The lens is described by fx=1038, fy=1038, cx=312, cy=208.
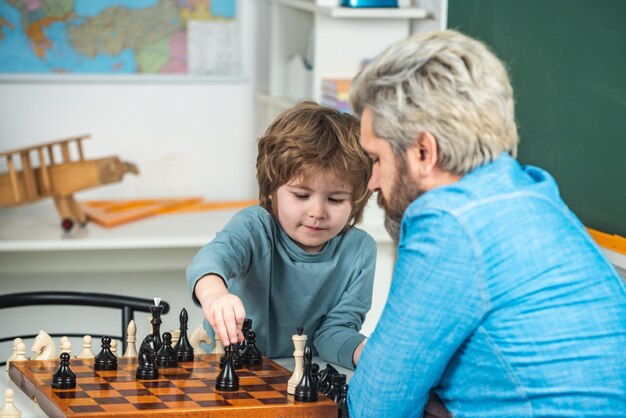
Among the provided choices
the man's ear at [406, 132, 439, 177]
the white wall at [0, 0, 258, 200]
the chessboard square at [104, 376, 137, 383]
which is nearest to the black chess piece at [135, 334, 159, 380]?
the chessboard square at [104, 376, 137, 383]

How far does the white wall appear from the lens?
4.59 metres

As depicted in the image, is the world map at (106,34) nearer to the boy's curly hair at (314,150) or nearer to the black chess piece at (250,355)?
the boy's curly hair at (314,150)

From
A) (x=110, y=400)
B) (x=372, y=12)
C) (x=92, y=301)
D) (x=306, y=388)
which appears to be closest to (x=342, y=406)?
(x=306, y=388)

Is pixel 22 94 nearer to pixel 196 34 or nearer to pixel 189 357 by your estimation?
pixel 196 34

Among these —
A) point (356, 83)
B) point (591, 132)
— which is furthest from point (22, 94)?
point (356, 83)

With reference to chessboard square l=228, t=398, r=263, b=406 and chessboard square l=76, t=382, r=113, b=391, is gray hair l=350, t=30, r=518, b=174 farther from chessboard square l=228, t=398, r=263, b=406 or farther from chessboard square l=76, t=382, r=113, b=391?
chessboard square l=76, t=382, r=113, b=391

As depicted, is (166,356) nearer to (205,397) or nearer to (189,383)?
(189,383)

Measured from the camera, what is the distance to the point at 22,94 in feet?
15.0

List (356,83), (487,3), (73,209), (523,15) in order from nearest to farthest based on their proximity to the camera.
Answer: (356,83) → (523,15) → (487,3) → (73,209)

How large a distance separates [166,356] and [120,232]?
221 cm

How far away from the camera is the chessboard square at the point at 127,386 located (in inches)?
68.1

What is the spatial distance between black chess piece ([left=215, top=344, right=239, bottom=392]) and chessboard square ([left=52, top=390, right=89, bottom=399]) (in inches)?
8.7

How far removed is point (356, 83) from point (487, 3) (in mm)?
2133

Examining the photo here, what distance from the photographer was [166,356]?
6.26 feet
